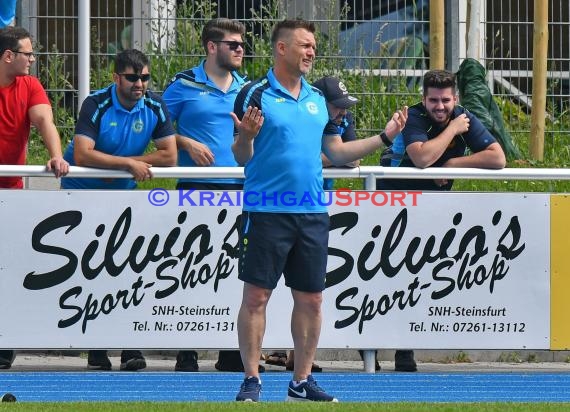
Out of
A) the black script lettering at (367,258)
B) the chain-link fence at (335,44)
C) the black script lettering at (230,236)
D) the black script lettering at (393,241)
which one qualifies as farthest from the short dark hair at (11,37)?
the chain-link fence at (335,44)

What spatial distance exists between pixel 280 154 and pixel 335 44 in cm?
786

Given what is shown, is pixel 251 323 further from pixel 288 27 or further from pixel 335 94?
pixel 335 94

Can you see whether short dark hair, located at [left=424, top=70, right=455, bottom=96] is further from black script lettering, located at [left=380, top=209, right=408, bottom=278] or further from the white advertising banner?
black script lettering, located at [left=380, top=209, right=408, bottom=278]

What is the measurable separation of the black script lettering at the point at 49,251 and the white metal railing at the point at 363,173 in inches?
12.4

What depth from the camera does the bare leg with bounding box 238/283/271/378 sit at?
9.54 metres

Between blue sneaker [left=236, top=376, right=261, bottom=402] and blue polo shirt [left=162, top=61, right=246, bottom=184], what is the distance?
2557mm

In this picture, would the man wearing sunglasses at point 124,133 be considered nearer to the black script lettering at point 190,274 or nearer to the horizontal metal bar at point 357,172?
the horizontal metal bar at point 357,172

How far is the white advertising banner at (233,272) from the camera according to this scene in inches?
445

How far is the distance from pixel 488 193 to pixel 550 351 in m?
1.29

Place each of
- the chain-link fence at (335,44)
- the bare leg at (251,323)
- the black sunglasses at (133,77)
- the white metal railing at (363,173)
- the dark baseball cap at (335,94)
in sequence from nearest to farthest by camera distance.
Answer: the bare leg at (251,323)
the dark baseball cap at (335,94)
the white metal railing at (363,173)
the black sunglasses at (133,77)
the chain-link fence at (335,44)

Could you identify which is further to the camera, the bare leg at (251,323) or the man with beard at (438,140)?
the man with beard at (438,140)

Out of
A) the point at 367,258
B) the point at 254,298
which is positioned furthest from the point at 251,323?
the point at 367,258

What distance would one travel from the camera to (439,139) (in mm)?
11602

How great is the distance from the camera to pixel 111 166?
1132 centimetres
